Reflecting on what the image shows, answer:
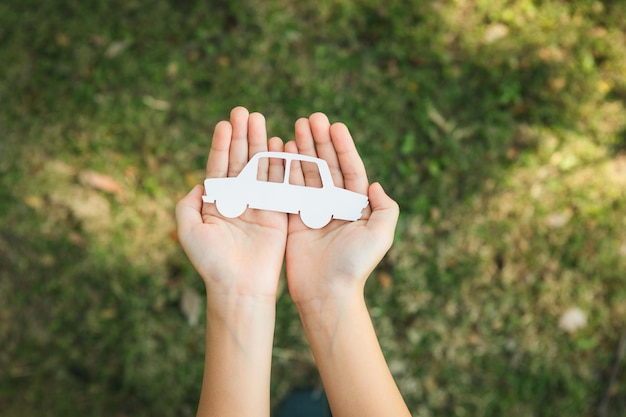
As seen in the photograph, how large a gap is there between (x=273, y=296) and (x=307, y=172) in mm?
796

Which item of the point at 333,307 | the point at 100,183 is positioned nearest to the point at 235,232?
the point at 333,307

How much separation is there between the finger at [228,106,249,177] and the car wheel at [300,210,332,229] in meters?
0.49

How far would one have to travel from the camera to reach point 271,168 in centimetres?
328

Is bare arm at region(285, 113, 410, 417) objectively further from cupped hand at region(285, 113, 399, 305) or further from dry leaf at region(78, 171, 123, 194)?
dry leaf at region(78, 171, 123, 194)

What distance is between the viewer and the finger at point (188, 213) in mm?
2930

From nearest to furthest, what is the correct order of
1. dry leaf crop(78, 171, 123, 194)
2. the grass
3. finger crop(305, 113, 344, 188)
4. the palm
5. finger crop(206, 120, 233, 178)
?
1. the palm
2. finger crop(206, 120, 233, 178)
3. finger crop(305, 113, 344, 188)
4. the grass
5. dry leaf crop(78, 171, 123, 194)

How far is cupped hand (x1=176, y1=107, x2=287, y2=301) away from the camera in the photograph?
9.49 feet

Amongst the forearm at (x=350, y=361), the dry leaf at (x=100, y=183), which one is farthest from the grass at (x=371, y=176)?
the forearm at (x=350, y=361)

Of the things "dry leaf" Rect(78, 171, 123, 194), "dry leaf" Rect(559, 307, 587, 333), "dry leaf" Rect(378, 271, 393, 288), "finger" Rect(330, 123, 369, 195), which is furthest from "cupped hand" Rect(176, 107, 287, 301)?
"dry leaf" Rect(559, 307, 587, 333)

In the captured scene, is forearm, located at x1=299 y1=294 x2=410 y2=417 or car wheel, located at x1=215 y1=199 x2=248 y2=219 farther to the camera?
car wheel, located at x1=215 y1=199 x2=248 y2=219

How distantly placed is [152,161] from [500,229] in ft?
9.81

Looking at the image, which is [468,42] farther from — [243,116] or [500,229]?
[243,116]

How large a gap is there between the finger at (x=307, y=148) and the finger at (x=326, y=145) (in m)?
0.04

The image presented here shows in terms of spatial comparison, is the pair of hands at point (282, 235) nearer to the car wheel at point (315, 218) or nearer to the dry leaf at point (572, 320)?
the car wheel at point (315, 218)
